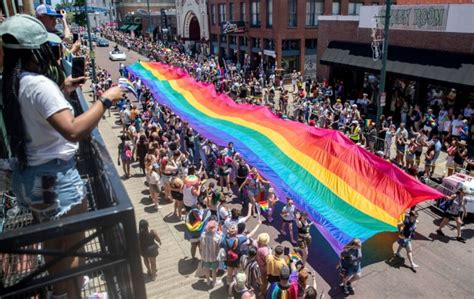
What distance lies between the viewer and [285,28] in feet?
117

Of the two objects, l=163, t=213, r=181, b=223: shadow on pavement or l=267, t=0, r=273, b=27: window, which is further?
l=267, t=0, r=273, b=27: window

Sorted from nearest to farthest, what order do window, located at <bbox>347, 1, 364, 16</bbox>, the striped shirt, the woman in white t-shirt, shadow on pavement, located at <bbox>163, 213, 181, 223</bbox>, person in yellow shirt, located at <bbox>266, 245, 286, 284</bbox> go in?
the woman in white t-shirt, person in yellow shirt, located at <bbox>266, 245, 286, 284</bbox>, the striped shirt, shadow on pavement, located at <bbox>163, 213, 181, 223</bbox>, window, located at <bbox>347, 1, 364, 16</bbox>

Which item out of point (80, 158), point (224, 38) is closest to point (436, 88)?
point (80, 158)

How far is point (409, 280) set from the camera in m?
9.68

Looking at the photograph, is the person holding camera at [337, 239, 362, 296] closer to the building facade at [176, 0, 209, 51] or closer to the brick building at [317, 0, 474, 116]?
the brick building at [317, 0, 474, 116]

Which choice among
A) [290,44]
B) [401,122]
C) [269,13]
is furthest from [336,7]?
[401,122]

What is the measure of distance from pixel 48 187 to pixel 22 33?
3.09 ft

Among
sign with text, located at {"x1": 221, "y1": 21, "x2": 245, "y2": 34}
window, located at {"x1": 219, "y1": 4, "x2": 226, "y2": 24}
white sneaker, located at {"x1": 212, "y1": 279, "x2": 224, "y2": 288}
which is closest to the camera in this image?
white sneaker, located at {"x1": 212, "y1": 279, "x2": 224, "y2": 288}

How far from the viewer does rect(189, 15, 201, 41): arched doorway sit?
56.0 m

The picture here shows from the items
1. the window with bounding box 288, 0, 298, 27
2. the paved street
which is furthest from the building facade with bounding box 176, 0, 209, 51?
the paved street

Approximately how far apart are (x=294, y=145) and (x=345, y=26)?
54.4 feet

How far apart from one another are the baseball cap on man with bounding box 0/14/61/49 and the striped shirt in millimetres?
7081

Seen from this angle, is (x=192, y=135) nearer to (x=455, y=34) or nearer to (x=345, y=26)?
(x=455, y=34)

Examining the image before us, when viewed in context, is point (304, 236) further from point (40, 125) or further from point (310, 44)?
point (310, 44)
